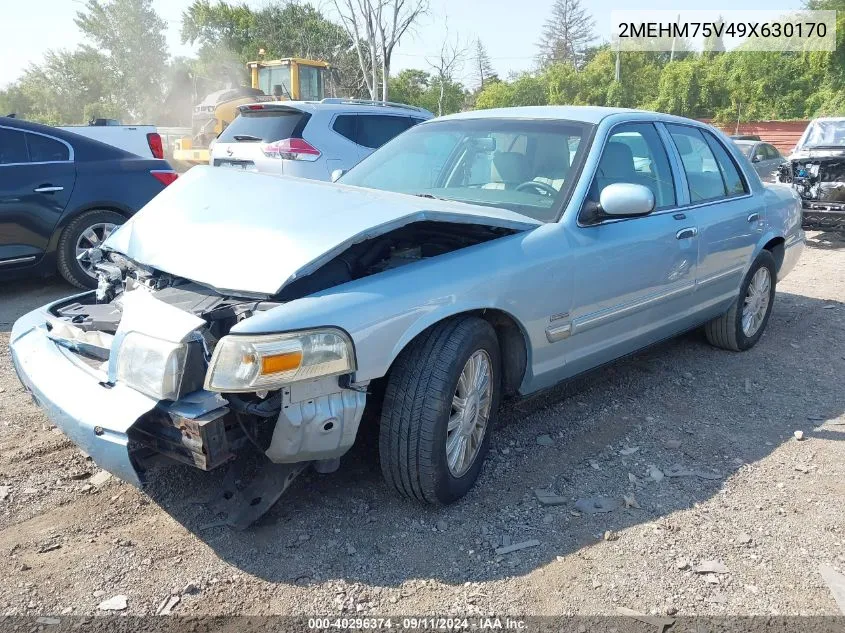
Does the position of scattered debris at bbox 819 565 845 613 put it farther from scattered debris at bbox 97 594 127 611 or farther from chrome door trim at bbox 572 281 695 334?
scattered debris at bbox 97 594 127 611

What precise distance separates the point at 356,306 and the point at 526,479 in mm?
1278

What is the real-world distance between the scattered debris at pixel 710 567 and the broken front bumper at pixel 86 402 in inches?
81.3

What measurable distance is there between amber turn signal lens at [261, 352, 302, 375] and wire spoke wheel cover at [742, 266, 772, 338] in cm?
390

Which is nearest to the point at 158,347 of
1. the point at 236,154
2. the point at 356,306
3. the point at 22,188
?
the point at 356,306

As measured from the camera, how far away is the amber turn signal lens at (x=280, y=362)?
8.00 ft

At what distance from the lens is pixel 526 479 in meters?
3.35

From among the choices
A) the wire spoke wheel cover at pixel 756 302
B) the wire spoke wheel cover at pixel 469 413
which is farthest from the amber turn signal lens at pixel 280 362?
the wire spoke wheel cover at pixel 756 302

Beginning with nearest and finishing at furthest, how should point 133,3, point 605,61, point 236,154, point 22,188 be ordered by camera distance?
1. point 22,188
2. point 236,154
3. point 605,61
4. point 133,3

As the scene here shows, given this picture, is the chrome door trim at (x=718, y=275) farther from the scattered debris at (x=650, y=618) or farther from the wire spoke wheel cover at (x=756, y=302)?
the scattered debris at (x=650, y=618)

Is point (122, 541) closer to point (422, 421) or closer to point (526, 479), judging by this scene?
point (422, 421)

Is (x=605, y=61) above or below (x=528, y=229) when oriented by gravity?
above

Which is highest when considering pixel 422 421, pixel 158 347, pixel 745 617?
pixel 158 347

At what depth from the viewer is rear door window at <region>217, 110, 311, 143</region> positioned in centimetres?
862

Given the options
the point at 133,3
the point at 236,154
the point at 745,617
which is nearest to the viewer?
the point at 745,617
